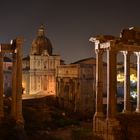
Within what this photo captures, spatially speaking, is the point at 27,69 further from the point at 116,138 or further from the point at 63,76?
the point at 116,138

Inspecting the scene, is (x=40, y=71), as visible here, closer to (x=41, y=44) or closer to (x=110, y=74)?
(x=41, y=44)

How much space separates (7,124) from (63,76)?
33653mm

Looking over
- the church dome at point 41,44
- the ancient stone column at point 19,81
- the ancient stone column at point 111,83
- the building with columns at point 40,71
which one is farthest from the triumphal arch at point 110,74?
the church dome at point 41,44

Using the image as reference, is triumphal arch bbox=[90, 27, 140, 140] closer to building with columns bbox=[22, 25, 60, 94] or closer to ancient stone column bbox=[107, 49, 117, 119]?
ancient stone column bbox=[107, 49, 117, 119]

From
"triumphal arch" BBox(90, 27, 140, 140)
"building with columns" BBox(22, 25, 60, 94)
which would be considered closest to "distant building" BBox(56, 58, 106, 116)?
"building with columns" BBox(22, 25, 60, 94)

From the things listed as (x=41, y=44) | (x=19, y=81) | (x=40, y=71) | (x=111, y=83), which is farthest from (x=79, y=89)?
(x=111, y=83)

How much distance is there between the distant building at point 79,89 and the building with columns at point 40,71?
10093 mm

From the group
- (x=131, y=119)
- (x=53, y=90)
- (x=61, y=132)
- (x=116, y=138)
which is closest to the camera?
→ (x=116, y=138)

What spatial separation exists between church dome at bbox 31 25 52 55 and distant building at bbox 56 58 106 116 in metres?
16.7

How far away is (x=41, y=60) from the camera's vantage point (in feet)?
245

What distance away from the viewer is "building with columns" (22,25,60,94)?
72562 millimetres

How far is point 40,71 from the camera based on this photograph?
74.1 metres

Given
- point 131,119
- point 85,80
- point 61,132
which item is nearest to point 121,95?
point 85,80

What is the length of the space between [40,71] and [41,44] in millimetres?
7182
